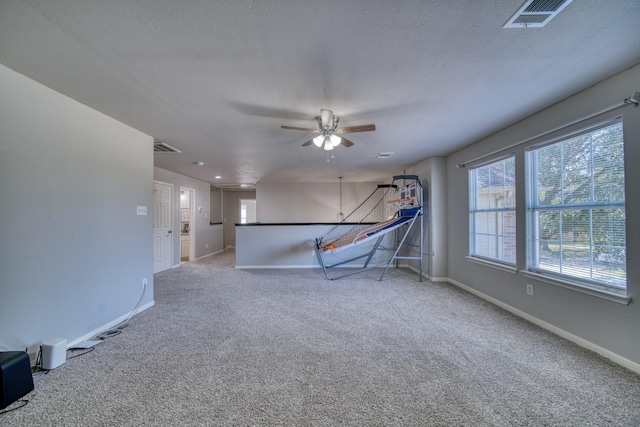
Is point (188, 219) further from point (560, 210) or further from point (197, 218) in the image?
point (560, 210)

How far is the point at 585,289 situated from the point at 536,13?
2352 millimetres

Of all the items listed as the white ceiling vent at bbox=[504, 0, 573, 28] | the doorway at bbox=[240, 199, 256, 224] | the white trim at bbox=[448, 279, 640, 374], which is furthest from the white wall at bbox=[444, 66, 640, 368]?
the doorway at bbox=[240, 199, 256, 224]

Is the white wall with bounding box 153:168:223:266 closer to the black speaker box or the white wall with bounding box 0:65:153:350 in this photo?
the white wall with bounding box 0:65:153:350

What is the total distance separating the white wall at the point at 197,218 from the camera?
5859 mm

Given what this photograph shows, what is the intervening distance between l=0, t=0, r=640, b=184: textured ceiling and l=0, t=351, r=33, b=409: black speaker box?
2067mm

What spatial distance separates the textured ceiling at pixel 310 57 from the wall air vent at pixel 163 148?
0.78 m

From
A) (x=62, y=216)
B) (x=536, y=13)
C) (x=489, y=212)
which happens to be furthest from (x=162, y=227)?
(x=536, y=13)

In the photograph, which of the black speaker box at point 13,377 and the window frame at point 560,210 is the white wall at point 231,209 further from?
the window frame at point 560,210

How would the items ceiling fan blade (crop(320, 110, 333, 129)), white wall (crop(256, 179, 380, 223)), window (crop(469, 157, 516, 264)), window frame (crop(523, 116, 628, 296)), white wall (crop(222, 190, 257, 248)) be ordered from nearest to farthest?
window frame (crop(523, 116, 628, 296)) → ceiling fan blade (crop(320, 110, 333, 129)) → window (crop(469, 157, 516, 264)) → white wall (crop(256, 179, 380, 223)) → white wall (crop(222, 190, 257, 248))

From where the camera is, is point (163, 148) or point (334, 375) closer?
point (334, 375)

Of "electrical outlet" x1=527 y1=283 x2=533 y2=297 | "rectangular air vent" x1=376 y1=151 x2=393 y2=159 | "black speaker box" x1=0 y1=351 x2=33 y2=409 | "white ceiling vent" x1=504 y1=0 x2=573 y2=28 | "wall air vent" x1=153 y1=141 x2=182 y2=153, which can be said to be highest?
"white ceiling vent" x1=504 y1=0 x2=573 y2=28

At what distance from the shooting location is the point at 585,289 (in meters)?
2.23

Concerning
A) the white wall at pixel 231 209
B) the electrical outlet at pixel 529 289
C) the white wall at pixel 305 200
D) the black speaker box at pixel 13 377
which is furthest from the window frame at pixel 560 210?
the white wall at pixel 231 209

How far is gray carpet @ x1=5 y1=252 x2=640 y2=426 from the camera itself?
149 cm
